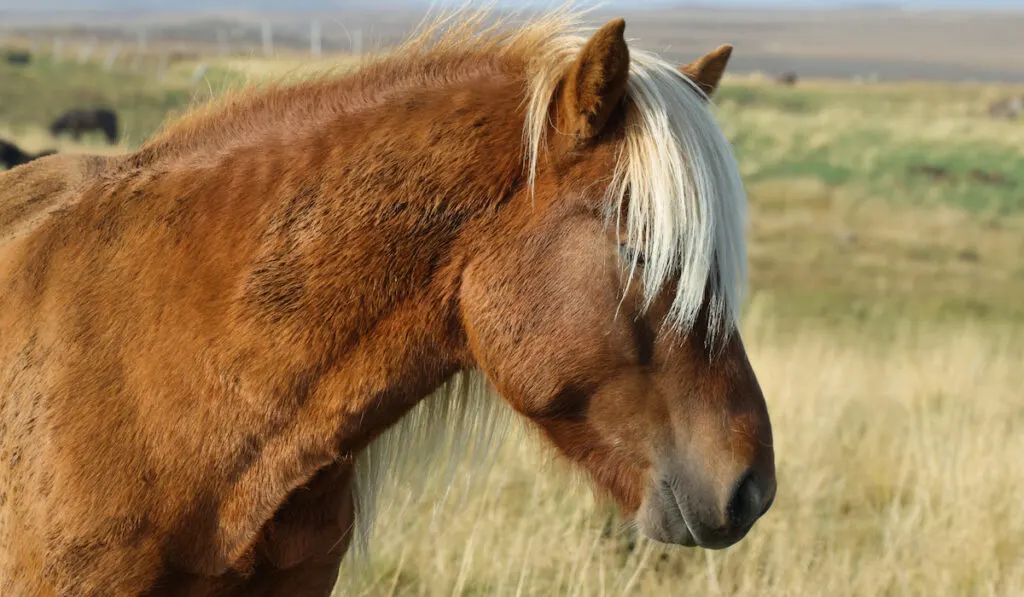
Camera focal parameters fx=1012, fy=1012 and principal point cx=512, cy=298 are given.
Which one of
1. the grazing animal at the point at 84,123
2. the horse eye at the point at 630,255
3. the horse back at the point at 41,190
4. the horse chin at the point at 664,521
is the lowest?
the grazing animal at the point at 84,123

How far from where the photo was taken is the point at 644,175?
2.30 metres

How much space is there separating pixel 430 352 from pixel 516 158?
0.51 metres

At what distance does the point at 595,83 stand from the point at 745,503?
102 cm

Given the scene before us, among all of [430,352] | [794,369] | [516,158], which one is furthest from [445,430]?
[794,369]

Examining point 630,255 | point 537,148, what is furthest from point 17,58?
point 630,255

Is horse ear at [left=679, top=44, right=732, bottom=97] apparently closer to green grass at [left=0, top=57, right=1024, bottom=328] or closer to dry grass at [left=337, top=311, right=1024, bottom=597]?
green grass at [left=0, top=57, right=1024, bottom=328]

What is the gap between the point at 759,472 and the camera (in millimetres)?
2342

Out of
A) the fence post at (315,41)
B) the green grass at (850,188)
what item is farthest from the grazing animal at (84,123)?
the fence post at (315,41)

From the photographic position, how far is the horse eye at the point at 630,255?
2.29 metres

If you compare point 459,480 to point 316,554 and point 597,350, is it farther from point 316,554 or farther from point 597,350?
point 597,350

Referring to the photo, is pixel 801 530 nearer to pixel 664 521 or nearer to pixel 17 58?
pixel 664 521

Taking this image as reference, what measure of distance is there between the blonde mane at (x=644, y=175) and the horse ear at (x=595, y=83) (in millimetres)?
63

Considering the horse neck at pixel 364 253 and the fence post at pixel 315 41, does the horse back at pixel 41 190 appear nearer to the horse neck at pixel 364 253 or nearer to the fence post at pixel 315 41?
the horse neck at pixel 364 253

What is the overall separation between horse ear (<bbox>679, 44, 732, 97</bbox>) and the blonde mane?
16 centimetres
